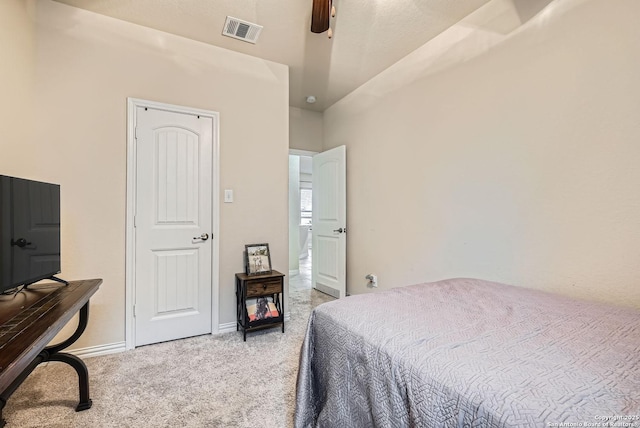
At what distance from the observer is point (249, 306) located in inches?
104

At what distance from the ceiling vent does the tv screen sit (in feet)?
5.72

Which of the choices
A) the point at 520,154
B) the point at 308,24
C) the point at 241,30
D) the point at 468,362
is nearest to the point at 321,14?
the point at 308,24

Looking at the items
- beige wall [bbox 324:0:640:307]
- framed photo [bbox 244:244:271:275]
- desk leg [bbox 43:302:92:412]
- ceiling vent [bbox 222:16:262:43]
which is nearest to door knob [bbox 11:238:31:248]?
desk leg [bbox 43:302:92:412]

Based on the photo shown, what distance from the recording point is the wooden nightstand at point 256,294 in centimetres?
254

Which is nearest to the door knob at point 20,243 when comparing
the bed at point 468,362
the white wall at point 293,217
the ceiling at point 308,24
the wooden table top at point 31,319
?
the wooden table top at point 31,319

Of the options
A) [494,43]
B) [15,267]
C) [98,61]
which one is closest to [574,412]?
[15,267]

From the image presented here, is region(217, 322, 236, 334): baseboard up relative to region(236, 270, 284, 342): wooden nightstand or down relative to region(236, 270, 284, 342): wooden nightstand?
down

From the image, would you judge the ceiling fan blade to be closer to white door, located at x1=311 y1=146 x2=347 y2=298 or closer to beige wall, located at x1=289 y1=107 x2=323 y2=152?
white door, located at x1=311 y1=146 x2=347 y2=298

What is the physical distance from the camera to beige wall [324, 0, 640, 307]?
5.09 ft

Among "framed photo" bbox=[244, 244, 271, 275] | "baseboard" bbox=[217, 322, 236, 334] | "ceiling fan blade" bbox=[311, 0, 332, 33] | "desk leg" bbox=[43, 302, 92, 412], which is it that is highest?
"ceiling fan blade" bbox=[311, 0, 332, 33]

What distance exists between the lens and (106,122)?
2.28 m

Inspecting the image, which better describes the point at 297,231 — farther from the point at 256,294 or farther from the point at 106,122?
the point at 106,122

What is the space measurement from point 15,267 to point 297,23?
2397 mm

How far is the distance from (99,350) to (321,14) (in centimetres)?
284
